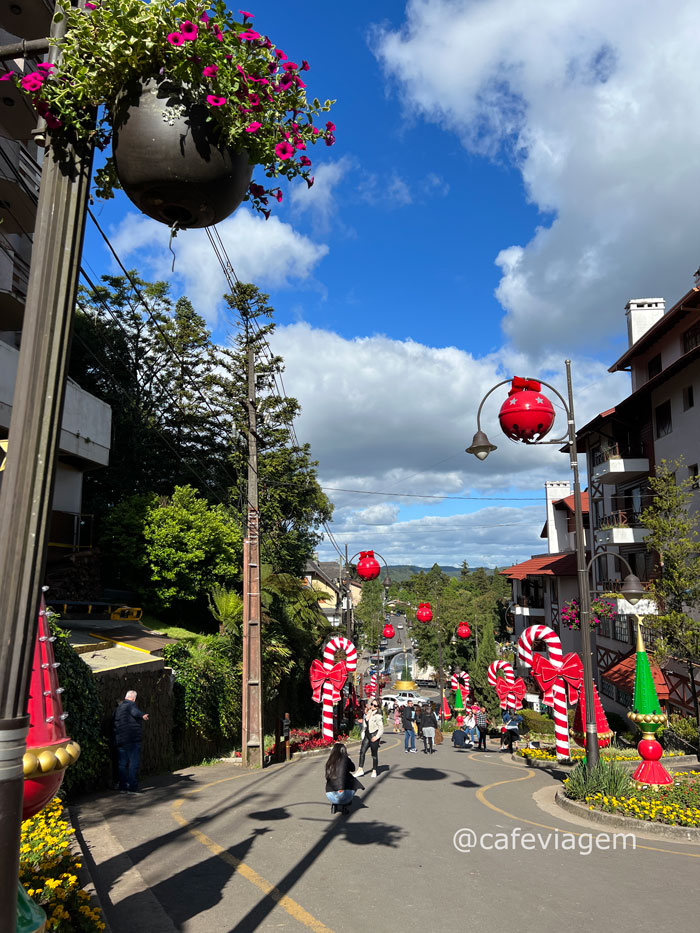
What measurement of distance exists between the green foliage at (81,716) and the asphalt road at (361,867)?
22.6 inches

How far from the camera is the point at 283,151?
3.04 metres

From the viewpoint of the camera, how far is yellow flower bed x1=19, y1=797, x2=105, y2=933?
16.8 feet

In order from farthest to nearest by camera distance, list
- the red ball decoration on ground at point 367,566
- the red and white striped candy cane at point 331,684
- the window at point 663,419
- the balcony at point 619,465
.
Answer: the balcony at point 619,465
the window at point 663,419
the red ball decoration on ground at point 367,566
the red and white striped candy cane at point 331,684

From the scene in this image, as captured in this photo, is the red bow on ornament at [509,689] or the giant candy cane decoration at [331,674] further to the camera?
the red bow on ornament at [509,689]

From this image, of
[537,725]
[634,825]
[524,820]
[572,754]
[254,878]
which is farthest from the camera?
[537,725]

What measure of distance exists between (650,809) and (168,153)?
1229 cm

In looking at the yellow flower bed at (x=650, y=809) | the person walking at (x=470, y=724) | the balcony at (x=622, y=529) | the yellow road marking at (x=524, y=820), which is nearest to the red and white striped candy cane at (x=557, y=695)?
the yellow road marking at (x=524, y=820)

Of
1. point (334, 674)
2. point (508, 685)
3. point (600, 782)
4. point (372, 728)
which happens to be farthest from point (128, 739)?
point (508, 685)

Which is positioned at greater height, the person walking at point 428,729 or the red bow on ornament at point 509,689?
the red bow on ornament at point 509,689

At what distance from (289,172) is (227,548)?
23.9 m

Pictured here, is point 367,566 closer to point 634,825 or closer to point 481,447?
point 481,447

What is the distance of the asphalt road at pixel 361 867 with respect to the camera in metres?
6.59

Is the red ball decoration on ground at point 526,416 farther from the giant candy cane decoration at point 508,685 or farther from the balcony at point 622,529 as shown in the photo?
the balcony at point 622,529

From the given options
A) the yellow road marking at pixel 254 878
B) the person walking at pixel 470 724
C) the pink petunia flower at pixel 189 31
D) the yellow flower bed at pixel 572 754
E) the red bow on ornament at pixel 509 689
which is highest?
the pink petunia flower at pixel 189 31
